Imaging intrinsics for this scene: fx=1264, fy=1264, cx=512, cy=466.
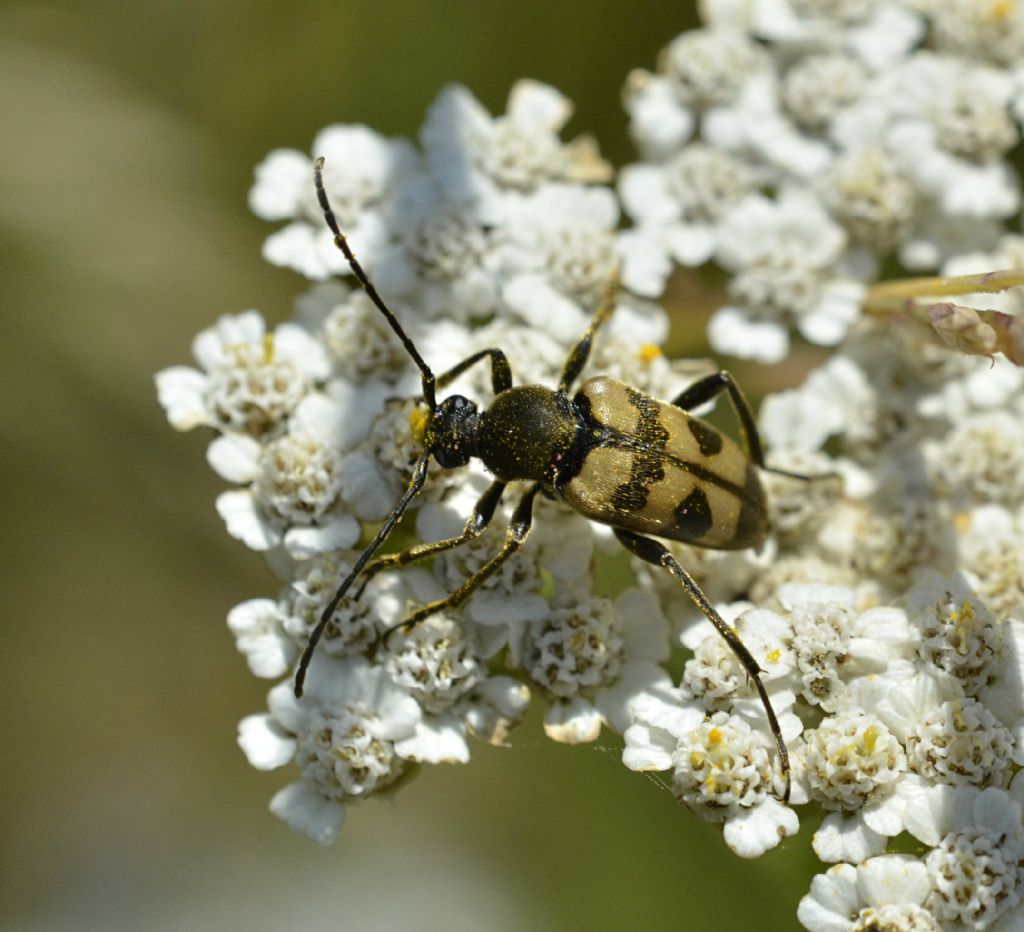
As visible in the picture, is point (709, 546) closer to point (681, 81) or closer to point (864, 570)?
point (864, 570)

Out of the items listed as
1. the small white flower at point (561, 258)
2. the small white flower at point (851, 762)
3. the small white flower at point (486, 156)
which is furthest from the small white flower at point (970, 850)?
the small white flower at point (486, 156)

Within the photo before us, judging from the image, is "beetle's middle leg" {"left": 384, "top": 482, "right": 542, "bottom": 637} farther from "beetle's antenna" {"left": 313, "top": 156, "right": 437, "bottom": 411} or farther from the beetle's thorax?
"beetle's antenna" {"left": 313, "top": 156, "right": 437, "bottom": 411}

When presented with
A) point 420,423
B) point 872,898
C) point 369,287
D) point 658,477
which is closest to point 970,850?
point 872,898

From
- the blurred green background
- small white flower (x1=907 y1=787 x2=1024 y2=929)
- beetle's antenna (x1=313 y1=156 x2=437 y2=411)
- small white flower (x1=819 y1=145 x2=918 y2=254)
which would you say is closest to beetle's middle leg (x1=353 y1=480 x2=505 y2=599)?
beetle's antenna (x1=313 y1=156 x2=437 y2=411)

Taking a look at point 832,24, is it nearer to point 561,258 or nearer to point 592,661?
point 561,258

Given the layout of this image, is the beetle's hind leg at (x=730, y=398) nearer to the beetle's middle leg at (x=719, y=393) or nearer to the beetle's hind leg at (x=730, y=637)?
the beetle's middle leg at (x=719, y=393)

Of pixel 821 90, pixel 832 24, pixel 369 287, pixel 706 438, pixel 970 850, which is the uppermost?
pixel 369 287
